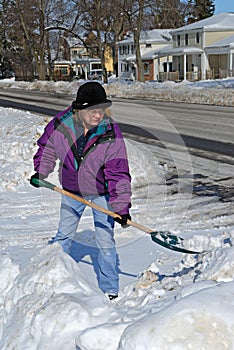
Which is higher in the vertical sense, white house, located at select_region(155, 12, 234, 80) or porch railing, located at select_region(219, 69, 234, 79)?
white house, located at select_region(155, 12, 234, 80)

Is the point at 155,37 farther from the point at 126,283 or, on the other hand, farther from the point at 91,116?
the point at 91,116

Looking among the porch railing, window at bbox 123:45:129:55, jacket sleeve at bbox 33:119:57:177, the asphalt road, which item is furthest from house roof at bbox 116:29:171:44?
jacket sleeve at bbox 33:119:57:177

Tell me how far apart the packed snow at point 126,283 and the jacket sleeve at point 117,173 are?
59cm

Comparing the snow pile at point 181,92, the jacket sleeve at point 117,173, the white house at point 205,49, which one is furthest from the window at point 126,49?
the jacket sleeve at point 117,173

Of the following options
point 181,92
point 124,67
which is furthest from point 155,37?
point 181,92

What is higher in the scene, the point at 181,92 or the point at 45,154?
the point at 45,154

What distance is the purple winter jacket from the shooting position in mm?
3877

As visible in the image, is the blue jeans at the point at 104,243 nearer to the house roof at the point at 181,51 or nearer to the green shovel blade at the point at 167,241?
the green shovel blade at the point at 167,241

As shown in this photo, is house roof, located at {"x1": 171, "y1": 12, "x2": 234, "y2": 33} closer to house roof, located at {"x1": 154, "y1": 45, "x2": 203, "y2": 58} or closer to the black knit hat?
house roof, located at {"x1": 154, "y1": 45, "x2": 203, "y2": 58}

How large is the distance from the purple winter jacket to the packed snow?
58 centimetres

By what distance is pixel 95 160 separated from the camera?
3.93m

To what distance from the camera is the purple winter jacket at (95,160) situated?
12.7 ft

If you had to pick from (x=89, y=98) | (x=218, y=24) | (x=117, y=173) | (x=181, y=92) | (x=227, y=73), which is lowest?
(x=181, y=92)

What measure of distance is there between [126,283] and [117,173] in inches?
42.4
